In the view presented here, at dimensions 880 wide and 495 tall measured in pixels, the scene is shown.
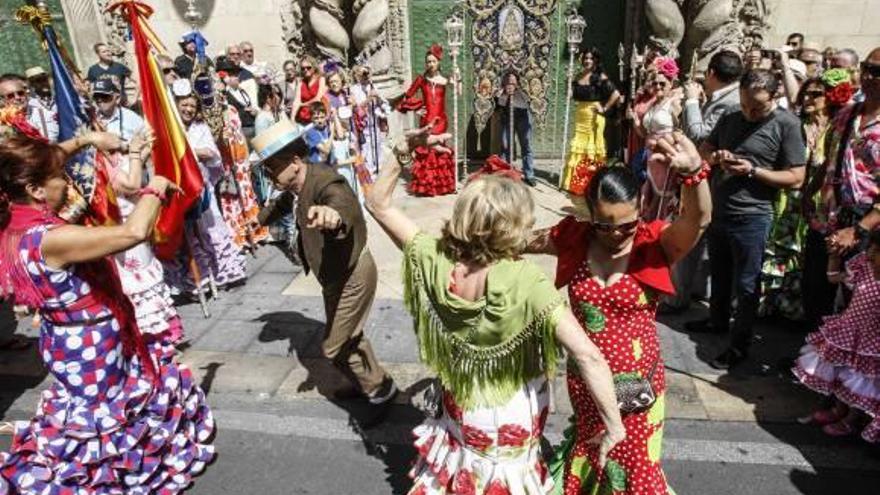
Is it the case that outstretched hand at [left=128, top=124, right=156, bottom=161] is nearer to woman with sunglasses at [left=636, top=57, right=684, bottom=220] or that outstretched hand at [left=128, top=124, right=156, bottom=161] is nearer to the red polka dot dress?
woman with sunglasses at [left=636, top=57, right=684, bottom=220]

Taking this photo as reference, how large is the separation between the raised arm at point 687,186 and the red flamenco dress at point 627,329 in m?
0.15

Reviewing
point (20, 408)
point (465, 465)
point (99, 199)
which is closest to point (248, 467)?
point (465, 465)

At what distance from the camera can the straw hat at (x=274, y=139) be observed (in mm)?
3221

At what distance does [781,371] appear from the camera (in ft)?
13.5

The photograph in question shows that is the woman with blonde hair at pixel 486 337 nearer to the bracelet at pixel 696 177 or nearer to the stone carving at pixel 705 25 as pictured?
the bracelet at pixel 696 177

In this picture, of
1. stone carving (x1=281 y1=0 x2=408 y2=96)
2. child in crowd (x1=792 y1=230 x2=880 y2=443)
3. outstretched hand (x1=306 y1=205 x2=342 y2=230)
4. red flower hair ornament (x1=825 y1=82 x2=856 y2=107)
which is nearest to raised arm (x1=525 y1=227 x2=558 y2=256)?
outstretched hand (x1=306 y1=205 x2=342 y2=230)

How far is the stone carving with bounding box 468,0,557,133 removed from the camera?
8.32 meters

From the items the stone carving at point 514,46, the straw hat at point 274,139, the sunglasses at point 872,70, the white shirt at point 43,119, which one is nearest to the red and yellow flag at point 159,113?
the straw hat at point 274,139

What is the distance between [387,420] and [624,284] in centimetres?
214

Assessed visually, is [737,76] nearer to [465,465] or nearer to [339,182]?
[339,182]

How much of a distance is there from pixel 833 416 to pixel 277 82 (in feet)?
27.0

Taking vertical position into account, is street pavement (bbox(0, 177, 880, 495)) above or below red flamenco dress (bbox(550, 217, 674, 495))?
below

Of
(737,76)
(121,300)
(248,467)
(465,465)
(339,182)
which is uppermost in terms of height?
(737,76)

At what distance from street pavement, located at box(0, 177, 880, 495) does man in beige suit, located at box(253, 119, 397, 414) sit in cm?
46
